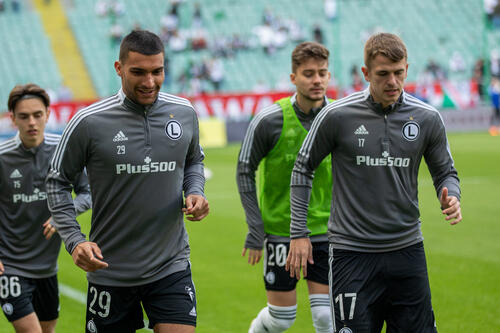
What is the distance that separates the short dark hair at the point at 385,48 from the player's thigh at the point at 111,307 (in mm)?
1833

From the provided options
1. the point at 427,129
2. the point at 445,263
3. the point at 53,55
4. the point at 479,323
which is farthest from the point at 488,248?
the point at 53,55

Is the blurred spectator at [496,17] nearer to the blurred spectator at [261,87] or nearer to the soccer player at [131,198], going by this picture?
the blurred spectator at [261,87]

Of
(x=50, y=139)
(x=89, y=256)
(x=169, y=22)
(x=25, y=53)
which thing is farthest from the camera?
(x=169, y=22)

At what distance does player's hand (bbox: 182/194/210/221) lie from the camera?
4.10 m

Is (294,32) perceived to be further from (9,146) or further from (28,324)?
(28,324)

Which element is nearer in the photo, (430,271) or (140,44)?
(140,44)

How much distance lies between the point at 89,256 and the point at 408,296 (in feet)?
5.67

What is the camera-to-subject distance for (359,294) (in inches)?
165

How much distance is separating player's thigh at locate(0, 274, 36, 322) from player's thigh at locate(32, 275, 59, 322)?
169 millimetres

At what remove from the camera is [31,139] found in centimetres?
561

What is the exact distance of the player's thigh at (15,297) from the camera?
212 inches

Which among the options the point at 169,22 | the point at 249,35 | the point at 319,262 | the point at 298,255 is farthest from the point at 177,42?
the point at 298,255

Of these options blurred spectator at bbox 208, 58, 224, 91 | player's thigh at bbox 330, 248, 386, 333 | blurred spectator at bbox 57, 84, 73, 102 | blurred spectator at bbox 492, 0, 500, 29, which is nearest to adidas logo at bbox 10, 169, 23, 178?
player's thigh at bbox 330, 248, 386, 333

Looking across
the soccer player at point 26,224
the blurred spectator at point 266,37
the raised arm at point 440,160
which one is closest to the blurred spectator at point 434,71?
the blurred spectator at point 266,37
